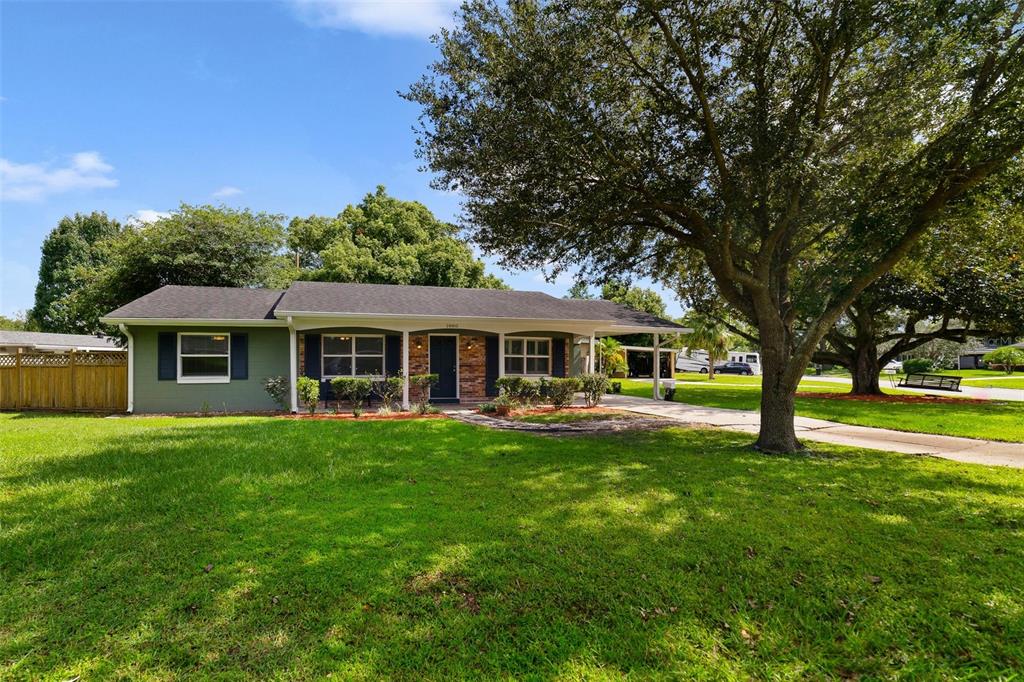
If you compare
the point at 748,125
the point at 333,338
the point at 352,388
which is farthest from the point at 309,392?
the point at 748,125

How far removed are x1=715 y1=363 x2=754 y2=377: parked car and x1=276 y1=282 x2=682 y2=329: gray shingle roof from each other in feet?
103

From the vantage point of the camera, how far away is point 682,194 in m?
8.23

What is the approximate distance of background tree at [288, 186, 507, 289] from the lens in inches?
987

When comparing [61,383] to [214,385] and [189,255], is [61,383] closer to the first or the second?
[214,385]

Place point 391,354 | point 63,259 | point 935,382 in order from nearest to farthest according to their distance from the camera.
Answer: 1. point 391,354
2. point 935,382
3. point 63,259

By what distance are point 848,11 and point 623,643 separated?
7.89m

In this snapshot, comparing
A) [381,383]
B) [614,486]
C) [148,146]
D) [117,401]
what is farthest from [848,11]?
[117,401]

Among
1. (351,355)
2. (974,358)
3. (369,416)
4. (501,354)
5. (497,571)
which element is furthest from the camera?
(974,358)

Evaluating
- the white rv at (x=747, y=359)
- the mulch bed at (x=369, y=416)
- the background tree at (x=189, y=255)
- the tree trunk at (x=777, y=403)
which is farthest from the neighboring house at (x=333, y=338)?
the white rv at (x=747, y=359)

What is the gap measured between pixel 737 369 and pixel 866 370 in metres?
26.6

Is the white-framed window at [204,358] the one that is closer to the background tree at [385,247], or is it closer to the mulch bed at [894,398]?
the background tree at [385,247]

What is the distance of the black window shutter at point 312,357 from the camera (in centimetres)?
1460

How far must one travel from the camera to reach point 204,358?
13867 millimetres

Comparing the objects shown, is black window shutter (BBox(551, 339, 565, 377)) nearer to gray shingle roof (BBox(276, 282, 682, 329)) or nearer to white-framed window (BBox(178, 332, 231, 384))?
gray shingle roof (BBox(276, 282, 682, 329))
